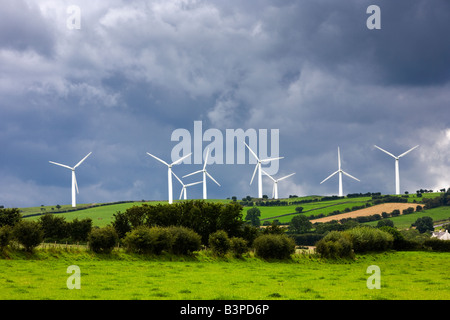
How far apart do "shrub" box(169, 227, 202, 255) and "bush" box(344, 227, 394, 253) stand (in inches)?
1286

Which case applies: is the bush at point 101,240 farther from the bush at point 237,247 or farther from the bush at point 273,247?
the bush at point 273,247

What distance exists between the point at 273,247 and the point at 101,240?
86.6ft

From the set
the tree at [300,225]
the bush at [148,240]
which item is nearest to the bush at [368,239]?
the bush at [148,240]

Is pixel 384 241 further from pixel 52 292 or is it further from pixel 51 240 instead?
pixel 52 292

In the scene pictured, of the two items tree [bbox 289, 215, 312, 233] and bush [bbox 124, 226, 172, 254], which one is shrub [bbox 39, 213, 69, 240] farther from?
tree [bbox 289, 215, 312, 233]

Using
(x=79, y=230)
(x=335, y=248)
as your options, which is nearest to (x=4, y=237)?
(x=79, y=230)

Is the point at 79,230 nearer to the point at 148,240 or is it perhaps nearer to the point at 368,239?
the point at 148,240

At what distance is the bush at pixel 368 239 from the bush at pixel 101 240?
44.9 metres

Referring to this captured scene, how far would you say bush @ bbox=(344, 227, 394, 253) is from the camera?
299 ft

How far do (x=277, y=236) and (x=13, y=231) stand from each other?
39.1 meters

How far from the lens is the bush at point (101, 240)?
222ft

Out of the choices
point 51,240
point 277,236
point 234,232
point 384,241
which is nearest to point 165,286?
point 277,236

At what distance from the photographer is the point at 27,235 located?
6412 cm
